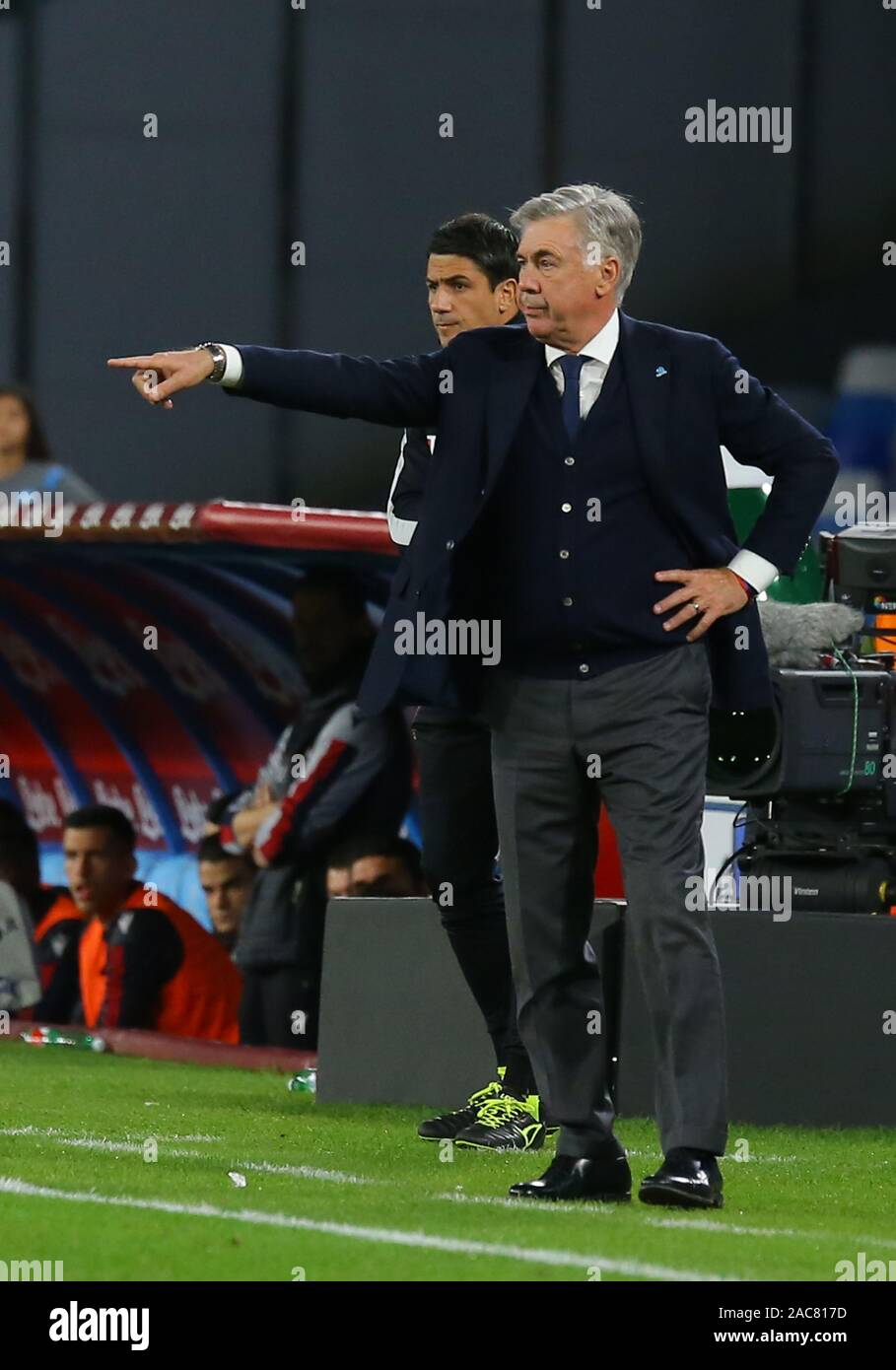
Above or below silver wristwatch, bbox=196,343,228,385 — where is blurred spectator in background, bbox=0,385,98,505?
above

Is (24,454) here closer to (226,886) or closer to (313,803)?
(226,886)

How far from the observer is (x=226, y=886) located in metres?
11.2

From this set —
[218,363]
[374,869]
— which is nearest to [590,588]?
[218,363]

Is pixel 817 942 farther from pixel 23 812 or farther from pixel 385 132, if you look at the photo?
pixel 385 132

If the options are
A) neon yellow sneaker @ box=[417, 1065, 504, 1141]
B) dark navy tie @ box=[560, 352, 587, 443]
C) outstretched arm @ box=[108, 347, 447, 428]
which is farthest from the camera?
neon yellow sneaker @ box=[417, 1065, 504, 1141]

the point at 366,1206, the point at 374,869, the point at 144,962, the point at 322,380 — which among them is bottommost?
the point at 144,962

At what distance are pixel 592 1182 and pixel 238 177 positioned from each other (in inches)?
688

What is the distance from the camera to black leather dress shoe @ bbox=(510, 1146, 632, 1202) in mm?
5359

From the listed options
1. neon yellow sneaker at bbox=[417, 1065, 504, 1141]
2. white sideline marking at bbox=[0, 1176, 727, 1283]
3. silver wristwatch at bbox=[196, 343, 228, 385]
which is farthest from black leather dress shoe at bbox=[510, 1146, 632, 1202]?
silver wristwatch at bbox=[196, 343, 228, 385]

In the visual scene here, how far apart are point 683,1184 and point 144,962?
6.00 m

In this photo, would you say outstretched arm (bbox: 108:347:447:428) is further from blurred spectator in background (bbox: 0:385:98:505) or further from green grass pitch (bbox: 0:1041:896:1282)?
blurred spectator in background (bbox: 0:385:98:505)

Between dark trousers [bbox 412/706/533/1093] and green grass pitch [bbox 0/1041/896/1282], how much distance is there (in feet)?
1.23

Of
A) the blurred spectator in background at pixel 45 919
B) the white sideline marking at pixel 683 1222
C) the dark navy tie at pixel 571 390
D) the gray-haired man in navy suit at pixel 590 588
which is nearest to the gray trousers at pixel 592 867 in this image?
the gray-haired man in navy suit at pixel 590 588
